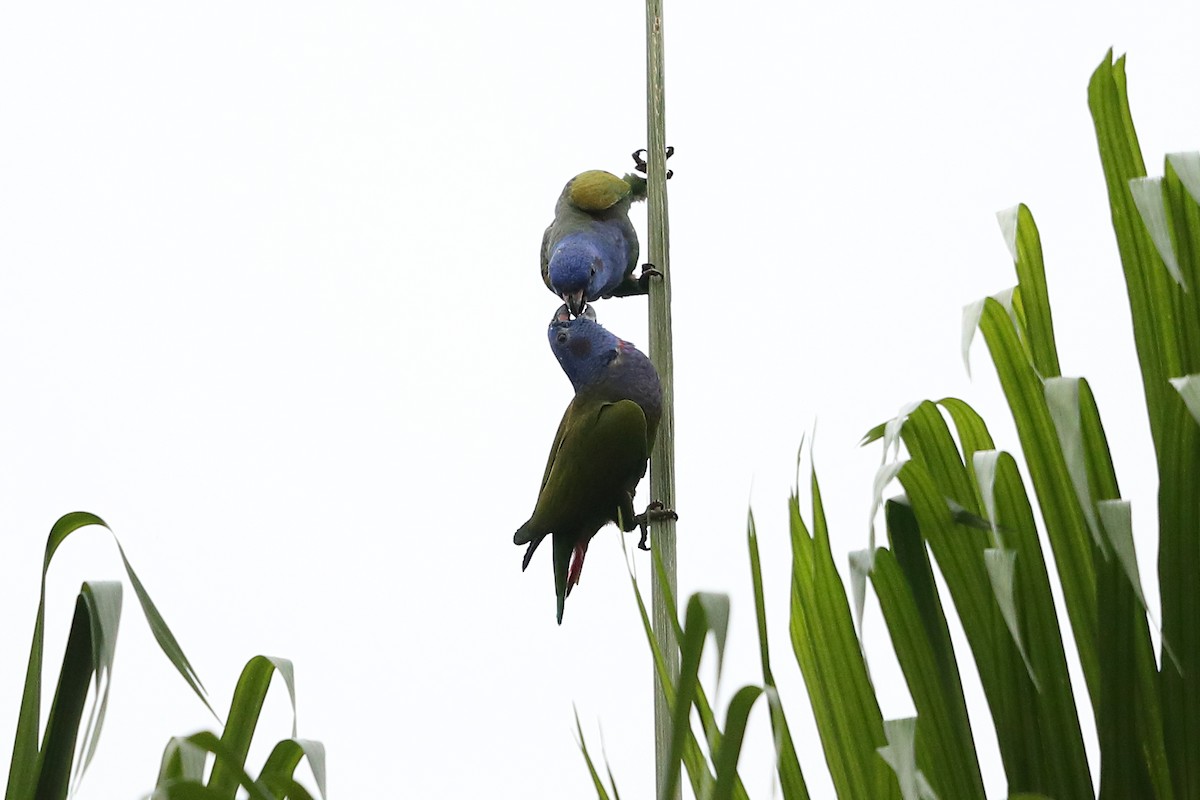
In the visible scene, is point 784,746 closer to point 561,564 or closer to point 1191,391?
point 1191,391

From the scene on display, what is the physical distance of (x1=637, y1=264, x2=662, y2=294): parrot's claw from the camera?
1.90m

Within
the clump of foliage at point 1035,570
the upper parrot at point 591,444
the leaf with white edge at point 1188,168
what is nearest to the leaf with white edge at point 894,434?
the clump of foliage at point 1035,570

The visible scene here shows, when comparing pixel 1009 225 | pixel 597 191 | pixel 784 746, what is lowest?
pixel 784 746

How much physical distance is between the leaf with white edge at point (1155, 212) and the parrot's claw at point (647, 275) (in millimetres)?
991

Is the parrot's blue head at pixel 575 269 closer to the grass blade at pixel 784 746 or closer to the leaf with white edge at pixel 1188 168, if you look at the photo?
the grass blade at pixel 784 746

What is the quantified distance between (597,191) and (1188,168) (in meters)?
1.67

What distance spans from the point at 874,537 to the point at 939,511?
0.14 m

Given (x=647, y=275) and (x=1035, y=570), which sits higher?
(x=647, y=275)

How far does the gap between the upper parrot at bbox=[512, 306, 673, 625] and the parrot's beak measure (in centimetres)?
2

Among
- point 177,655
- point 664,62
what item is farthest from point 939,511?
point 664,62

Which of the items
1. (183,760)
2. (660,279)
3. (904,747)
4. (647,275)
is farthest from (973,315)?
(647,275)

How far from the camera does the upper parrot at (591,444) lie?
2.20 m

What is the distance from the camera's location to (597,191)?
2.53m

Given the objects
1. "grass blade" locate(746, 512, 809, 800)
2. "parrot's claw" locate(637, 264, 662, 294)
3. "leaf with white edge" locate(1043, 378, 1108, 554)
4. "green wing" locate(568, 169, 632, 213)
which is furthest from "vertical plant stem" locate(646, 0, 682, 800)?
"leaf with white edge" locate(1043, 378, 1108, 554)
